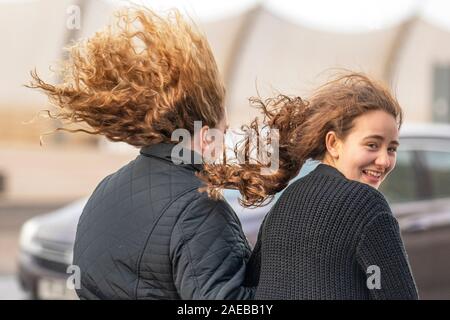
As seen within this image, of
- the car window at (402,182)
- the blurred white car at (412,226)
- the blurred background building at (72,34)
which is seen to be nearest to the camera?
the blurred white car at (412,226)

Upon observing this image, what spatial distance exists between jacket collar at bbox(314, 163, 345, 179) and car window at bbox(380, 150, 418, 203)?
427cm

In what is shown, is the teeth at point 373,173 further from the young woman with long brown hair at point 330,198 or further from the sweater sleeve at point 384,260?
the sweater sleeve at point 384,260

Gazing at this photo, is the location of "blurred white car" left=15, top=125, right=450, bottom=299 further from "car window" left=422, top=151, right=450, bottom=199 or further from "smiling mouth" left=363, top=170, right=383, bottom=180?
"smiling mouth" left=363, top=170, right=383, bottom=180

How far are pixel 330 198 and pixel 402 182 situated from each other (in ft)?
14.8

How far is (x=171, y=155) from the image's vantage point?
Result: 89.9 inches

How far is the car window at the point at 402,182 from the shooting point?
6.43m

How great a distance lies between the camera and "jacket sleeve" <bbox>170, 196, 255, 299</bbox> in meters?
2.09

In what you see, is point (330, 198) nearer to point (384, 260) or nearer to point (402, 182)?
point (384, 260)

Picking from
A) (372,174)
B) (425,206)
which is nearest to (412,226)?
(425,206)

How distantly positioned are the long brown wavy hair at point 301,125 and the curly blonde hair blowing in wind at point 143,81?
141mm

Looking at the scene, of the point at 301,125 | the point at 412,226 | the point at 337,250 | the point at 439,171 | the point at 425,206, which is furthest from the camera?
the point at 439,171

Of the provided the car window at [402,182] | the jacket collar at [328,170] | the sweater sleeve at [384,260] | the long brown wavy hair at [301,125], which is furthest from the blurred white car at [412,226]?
the sweater sleeve at [384,260]
